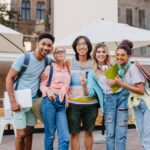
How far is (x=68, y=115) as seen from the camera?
175 inches

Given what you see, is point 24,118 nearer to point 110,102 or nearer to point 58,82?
point 58,82

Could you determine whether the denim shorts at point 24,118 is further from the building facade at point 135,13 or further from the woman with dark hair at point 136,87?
the building facade at point 135,13

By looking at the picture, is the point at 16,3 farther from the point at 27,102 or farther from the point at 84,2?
the point at 27,102

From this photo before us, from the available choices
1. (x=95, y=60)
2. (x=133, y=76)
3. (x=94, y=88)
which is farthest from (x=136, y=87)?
(x=95, y=60)

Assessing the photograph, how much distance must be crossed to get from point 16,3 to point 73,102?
145 feet

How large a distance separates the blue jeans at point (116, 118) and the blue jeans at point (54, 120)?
0.54 meters

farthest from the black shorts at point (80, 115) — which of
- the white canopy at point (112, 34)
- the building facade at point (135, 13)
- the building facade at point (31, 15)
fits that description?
the building facade at point (31, 15)

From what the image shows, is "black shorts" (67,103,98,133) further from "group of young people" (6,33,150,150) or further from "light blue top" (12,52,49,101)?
"light blue top" (12,52,49,101)

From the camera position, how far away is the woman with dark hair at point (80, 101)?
4.39m

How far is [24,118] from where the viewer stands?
4363 mm

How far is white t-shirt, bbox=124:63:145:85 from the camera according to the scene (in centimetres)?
416

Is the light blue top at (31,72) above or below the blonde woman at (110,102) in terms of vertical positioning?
above

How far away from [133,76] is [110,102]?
1.47 ft

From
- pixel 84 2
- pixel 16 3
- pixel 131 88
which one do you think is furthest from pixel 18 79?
pixel 16 3
